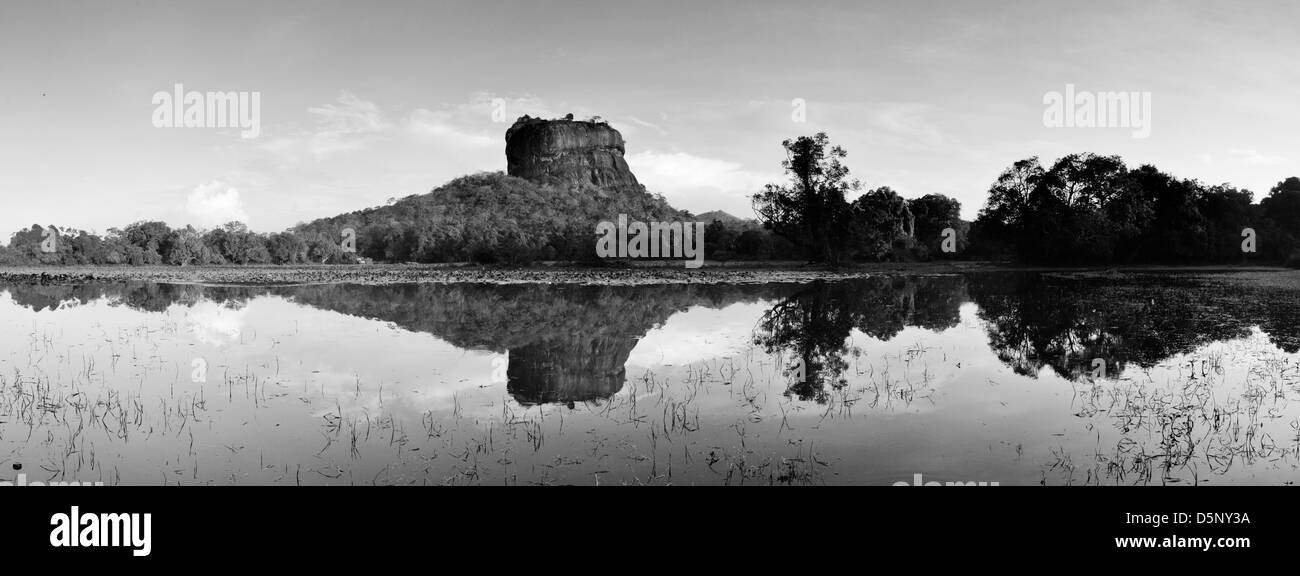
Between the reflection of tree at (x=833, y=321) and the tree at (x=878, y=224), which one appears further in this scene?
the tree at (x=878, y=224)

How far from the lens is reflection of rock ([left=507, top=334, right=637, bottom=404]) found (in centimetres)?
1064

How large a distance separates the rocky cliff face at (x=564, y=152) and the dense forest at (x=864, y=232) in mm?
45538

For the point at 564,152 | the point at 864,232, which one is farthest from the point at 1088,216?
the point at 564,152

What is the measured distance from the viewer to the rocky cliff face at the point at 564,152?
535 feet

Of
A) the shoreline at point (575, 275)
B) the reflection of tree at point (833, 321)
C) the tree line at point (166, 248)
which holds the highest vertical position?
the tree line at point (166, 248)

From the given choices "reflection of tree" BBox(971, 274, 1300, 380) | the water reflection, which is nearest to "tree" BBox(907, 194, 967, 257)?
the water reflection

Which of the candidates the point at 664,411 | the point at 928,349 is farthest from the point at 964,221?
the point at 664,411

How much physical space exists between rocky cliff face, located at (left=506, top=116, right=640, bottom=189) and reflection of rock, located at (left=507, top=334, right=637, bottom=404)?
476ft

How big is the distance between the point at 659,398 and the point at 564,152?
160m

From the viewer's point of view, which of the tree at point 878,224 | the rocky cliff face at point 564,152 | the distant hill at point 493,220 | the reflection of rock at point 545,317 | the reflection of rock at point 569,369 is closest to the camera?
the reflection of rock at point 569,369

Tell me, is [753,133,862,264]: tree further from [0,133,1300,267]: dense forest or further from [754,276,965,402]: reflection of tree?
[754,276,965,402]: reflection of tree
